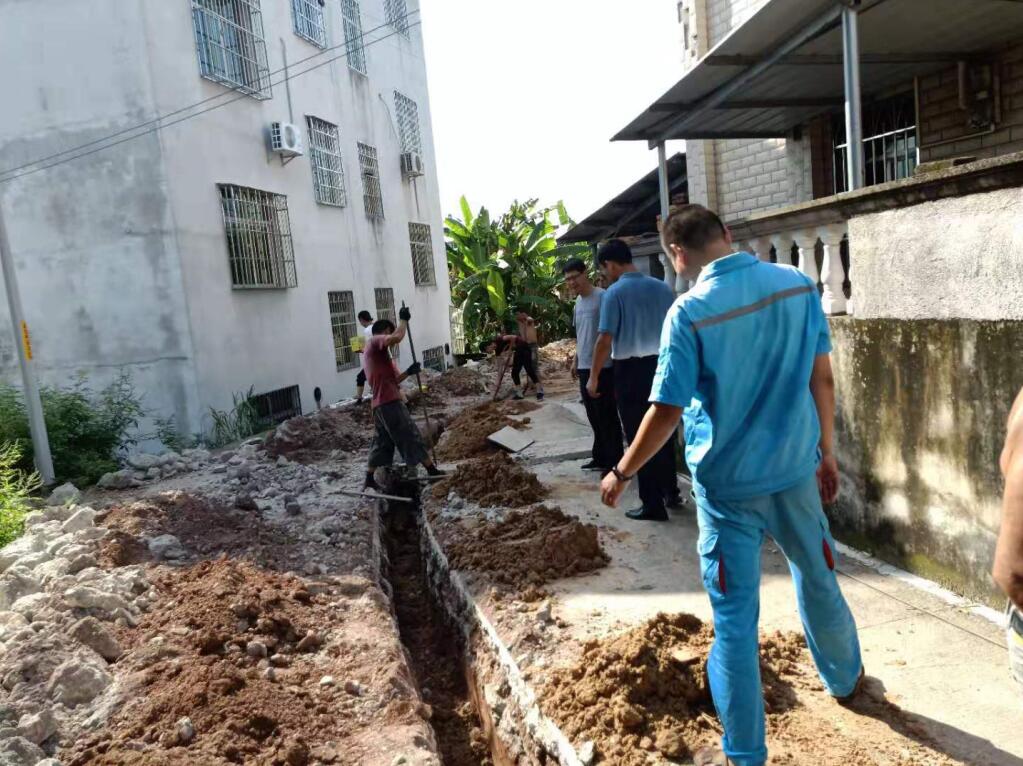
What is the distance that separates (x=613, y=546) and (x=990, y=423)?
7.66 feet

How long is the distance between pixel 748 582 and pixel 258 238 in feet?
36.3

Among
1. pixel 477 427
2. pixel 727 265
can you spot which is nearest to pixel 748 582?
pixel 727 265

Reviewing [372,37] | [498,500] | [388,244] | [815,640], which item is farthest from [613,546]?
[372,37]

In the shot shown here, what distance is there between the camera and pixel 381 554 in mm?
6730

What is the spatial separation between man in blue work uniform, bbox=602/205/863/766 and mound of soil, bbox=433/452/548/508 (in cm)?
371

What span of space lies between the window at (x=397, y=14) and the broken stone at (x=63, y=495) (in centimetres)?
1375

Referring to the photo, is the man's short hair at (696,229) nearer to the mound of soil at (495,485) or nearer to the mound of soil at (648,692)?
the mound of soil at (648,692)

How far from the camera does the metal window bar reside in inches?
477

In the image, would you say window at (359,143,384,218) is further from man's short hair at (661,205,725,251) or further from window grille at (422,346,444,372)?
man's short hair at (661,205,725,251)

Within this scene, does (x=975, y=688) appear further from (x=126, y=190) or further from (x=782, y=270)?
(x=126, y=190)

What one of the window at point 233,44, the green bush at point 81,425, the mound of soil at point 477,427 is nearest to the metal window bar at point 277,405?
the green bush at point 81,425

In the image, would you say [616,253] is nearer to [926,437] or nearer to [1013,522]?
[926,437]

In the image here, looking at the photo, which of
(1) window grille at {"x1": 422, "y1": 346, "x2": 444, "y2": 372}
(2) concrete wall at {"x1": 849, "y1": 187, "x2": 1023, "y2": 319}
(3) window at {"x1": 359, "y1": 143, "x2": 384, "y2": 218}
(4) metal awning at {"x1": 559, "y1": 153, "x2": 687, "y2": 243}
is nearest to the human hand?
(2) concrete wall at {"x1": 849, "y1": 187, "x2": 1023, "y2": 319}

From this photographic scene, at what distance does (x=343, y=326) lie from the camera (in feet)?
49.7
